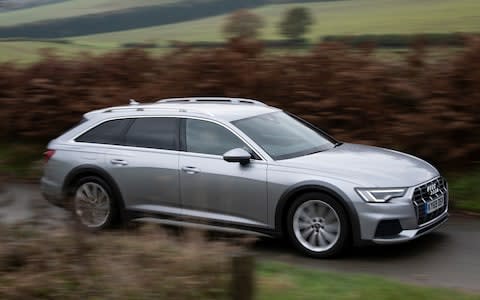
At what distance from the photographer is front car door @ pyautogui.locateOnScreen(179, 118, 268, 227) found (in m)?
8.65

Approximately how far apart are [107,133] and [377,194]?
3.69 meters

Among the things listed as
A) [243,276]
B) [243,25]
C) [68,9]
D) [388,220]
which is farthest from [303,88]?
[68,9]

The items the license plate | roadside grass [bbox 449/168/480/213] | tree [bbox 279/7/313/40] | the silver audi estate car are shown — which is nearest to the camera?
the silver audi estate car

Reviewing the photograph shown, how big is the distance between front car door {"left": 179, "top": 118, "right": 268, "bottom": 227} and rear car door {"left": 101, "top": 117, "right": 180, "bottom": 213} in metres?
0.16

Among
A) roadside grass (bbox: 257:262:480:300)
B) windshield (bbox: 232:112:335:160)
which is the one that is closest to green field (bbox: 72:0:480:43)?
windshield (bbox: 232:112:335:160)

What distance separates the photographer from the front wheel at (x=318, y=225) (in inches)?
323

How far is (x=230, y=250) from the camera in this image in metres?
5.99

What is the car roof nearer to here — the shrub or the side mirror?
the side mirror

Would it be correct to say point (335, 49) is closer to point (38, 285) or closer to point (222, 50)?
point (222, 50)

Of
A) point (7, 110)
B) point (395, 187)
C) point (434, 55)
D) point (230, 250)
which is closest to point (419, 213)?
point (395, 187)

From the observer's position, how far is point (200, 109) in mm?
9570

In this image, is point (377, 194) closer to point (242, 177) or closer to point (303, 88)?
point (242, 177)

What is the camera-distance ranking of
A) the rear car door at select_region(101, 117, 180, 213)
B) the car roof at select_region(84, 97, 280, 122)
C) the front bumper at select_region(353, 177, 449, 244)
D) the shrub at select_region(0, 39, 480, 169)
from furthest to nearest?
the shrub at select_region(0, 39, 480, 169) → the car roof at select_region(84, 97, 280, 122) → the rear car door at select_region(101, 117, 180, 213) → the front bumper at select_region(353, 177, 449, 244)

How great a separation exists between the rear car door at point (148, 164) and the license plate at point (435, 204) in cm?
277
